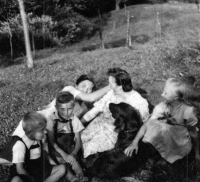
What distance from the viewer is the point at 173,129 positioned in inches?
153

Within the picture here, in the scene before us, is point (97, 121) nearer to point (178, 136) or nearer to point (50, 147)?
point (50, 147)

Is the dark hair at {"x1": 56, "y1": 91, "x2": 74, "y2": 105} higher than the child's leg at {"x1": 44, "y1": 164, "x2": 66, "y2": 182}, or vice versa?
the dark hair at {"x1": 56, "y1": 91, "x2": 74, "y2": 105}

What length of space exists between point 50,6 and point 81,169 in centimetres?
2572

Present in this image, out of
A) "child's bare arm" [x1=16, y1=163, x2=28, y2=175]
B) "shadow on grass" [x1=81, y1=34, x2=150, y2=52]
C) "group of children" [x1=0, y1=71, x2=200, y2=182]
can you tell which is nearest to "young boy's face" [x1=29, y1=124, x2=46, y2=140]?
"group of children" [x1=0, y1=71, x2=200, y2=182]

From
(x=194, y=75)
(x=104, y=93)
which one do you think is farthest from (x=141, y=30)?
(x=104, y=93)

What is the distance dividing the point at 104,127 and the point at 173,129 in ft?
3.83

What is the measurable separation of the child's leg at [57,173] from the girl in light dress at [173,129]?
88cm

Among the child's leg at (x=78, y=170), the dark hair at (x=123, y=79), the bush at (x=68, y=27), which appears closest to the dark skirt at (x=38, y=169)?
the child's leg at (x=78, y=170)

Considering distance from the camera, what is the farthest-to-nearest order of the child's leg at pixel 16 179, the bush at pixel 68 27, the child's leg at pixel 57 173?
the bush at pixel 68 27, the child's leg at pixel 57 173, the child's leg at pixel 16 179

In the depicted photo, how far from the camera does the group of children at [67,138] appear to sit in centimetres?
359

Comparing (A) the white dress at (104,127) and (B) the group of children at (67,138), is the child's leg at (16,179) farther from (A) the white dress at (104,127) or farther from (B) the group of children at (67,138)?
Result: (A) the white dress at (104,127)

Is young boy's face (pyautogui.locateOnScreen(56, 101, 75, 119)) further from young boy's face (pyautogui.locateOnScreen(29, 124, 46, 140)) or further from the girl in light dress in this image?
the girl in light dress

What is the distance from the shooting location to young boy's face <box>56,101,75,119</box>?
4000 millimetres

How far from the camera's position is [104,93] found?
5.04 m
